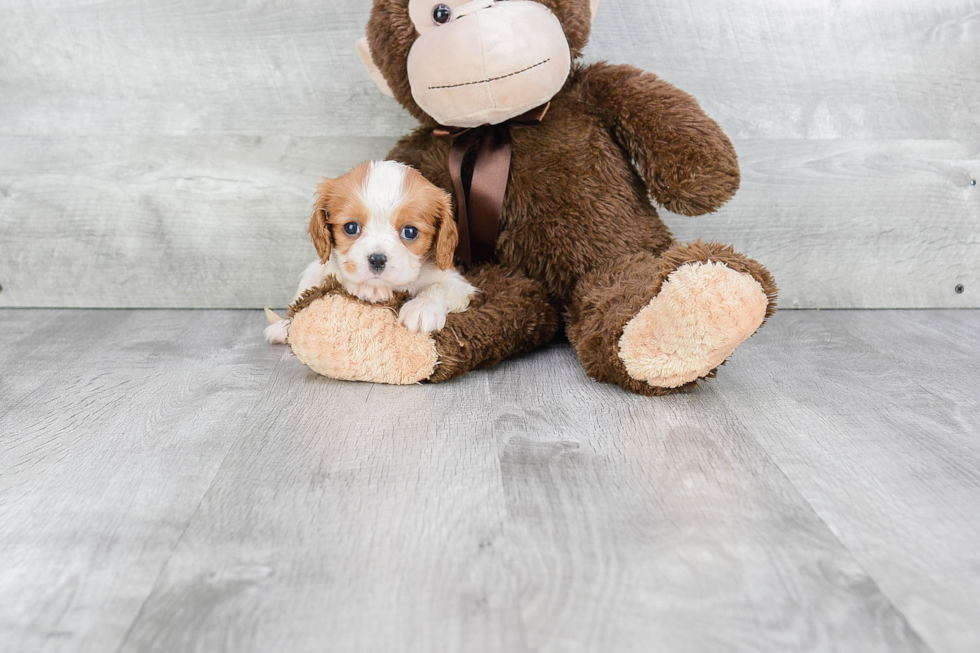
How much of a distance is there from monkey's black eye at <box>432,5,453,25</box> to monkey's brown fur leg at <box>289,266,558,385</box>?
1.37 feet

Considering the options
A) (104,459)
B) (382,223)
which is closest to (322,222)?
(382,223)

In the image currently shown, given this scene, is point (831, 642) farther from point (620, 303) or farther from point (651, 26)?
point (651, 26)

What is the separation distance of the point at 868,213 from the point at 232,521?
1413 millimetres

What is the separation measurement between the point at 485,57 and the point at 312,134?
0.57 metres

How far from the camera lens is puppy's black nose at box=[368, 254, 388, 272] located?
1128mm

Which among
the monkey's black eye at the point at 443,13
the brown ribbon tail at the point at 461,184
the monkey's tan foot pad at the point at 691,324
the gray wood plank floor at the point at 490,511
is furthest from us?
the brown ribbon tail at the point at 461,184

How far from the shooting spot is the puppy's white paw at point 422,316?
1.17m

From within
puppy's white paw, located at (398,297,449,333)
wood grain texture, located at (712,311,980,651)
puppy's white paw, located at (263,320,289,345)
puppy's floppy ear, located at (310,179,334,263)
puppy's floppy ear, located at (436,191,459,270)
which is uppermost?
puppy's floppy ear, located at (310,179,334,263)

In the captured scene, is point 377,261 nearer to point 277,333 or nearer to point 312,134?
point 277,333

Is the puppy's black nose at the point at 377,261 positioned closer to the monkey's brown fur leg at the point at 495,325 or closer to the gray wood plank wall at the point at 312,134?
the monkey's brown fur leg at the point at 495,325

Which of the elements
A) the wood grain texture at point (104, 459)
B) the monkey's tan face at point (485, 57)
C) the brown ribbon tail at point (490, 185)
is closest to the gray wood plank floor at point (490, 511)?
the wood grain texture at point (104, 459)

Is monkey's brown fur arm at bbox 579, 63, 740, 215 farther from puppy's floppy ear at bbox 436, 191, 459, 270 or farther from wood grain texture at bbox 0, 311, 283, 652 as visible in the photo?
wood grain texture at bbox 0, 311, 283, 652

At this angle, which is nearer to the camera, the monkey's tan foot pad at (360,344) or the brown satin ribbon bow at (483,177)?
the monkey's tan foot pad at (360,344)

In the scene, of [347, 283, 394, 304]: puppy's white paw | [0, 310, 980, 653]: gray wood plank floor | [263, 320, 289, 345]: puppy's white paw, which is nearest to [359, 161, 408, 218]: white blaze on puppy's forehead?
[347, 283, 394, 304]: puppy's white paw
